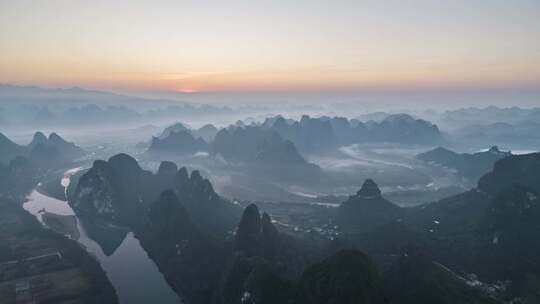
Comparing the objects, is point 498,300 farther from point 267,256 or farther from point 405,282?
point 267,256

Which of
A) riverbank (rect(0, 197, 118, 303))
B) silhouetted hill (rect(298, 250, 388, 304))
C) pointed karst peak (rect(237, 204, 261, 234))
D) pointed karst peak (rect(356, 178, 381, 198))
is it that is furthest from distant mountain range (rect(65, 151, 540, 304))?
riverbank (rect(0, 197, 118, 303))

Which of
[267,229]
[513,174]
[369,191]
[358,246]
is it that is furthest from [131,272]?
[513,174]

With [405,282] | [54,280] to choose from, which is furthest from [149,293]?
[405,282]

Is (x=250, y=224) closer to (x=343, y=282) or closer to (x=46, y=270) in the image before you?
(x=343, y=282)

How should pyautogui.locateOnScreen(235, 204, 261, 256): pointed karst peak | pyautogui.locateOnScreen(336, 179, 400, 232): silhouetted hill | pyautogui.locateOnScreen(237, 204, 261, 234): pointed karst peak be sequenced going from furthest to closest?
pyautogui.locateOnScreen(336, 179, 400, 232): silhouetted hill
pyautogui.locateOnScreen(237, 204, 261, 234): pointed karst peak
pyautogui.locateOnScreen(235, 204, 261, 256): pointed karst peak

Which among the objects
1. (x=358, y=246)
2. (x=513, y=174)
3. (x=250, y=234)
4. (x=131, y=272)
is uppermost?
(x=513, y=174)

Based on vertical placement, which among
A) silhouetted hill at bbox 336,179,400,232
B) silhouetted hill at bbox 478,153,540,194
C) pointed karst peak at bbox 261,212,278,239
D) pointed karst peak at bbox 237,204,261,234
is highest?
silhouetted hill at bbox 478,153,540,194

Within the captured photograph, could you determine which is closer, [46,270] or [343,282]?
[343,282]

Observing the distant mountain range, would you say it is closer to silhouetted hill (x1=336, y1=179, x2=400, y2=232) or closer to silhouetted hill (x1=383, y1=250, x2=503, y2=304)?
silhouetted hill (x1=383, y1=250, x2=503, y2=304)
